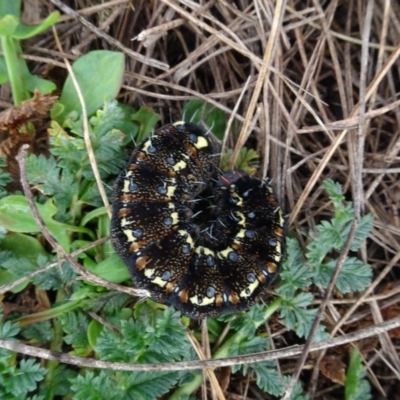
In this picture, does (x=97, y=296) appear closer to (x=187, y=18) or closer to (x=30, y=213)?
(x=30, y=213)

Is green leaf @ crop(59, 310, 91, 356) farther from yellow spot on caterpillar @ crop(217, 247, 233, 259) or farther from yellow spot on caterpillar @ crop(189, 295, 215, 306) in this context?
yellow spot on caterpillar @ crop(217, 247, 233, 259)

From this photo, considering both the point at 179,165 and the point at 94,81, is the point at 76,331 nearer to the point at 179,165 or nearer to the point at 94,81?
the point at 179,165

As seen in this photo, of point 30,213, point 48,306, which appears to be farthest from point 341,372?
point 30,213

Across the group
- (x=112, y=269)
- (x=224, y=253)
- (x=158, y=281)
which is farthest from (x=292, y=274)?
(x=112, y=269)

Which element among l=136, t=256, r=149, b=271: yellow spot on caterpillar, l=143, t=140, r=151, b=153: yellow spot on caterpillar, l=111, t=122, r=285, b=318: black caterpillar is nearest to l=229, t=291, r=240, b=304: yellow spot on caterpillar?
l=111, t=122, r=285, b=318: black caterpillar

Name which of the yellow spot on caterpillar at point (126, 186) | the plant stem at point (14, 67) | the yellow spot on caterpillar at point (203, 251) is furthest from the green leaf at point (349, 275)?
the plant stem at point (14, 67)

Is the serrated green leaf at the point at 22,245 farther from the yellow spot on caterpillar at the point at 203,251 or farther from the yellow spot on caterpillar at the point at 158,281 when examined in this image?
the yellow spot on caterpillar at the point at 203,251
